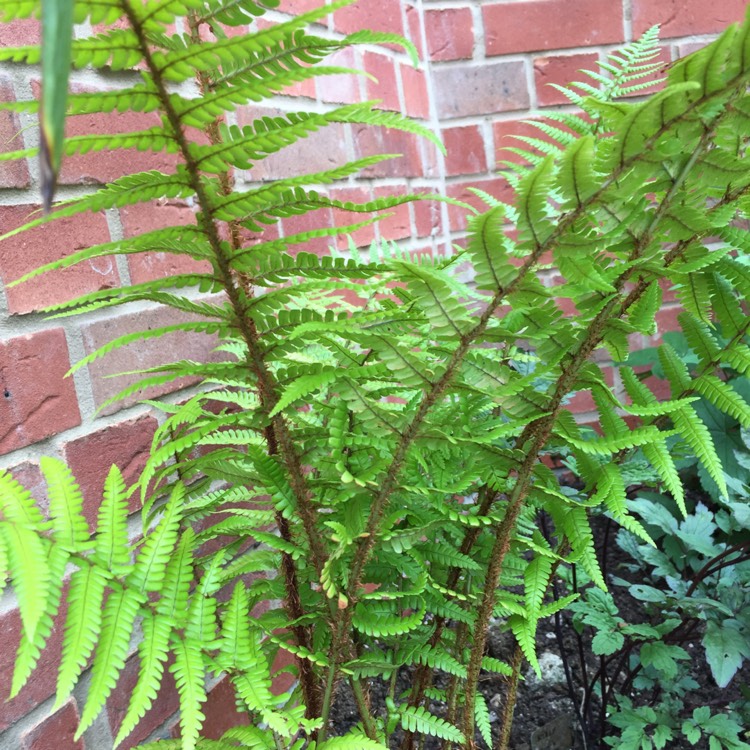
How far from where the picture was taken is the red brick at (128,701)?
0.78 metres

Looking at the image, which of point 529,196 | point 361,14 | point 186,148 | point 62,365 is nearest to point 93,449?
point 62,365

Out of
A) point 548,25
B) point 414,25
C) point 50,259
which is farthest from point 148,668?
point 548,25

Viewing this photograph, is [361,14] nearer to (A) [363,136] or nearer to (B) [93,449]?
(A) [363,136]

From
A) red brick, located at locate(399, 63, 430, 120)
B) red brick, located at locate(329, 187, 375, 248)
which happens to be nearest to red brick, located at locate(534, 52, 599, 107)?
red brick, located at locate(399, 63, 430, 120)

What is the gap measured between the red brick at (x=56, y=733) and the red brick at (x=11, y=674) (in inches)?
1.1

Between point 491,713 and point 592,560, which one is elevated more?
point 592,560

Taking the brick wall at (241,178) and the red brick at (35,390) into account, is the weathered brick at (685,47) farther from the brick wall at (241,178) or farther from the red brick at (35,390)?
the red brick at (35,390)

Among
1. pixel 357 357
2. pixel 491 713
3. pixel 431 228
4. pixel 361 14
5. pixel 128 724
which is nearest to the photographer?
pixel 128 724

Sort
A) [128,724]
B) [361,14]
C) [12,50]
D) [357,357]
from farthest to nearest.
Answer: [361,14] → [357,357] → [128,724] → [12,50]

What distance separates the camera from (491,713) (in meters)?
1.06

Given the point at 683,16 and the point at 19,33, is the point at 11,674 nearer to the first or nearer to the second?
the point at 19,33

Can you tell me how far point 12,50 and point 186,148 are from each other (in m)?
0.11

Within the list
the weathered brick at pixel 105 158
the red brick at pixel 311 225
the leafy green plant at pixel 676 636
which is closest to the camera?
the weathered brick at pixel 105 158

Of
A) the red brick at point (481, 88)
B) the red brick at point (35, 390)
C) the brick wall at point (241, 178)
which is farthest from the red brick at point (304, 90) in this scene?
the red brick at point (35, 390)
